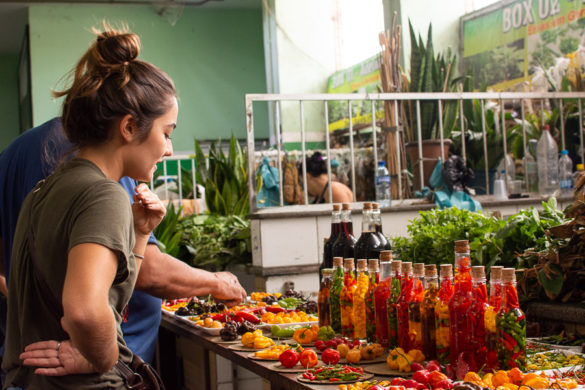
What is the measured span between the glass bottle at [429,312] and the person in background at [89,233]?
29.1 inches

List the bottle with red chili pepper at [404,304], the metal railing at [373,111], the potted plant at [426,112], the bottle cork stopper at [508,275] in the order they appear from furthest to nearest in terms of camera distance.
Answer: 1. the potted plant at [426,112]
2. the metal railing at [373,111]
3. the bottle with red chili pepper at [404,304]
4. the bottle cork stopper at [508,275]

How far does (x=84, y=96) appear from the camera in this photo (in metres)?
1.40

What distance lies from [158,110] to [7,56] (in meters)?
15.6

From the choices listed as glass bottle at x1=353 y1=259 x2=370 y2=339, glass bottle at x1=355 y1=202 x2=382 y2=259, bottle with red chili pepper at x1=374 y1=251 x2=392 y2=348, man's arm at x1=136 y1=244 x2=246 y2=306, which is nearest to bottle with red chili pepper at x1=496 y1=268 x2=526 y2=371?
bottle with red chili pepper at x1=374 y1=251 x2=392 y2=348

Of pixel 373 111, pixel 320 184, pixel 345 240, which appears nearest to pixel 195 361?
pixel 345 240

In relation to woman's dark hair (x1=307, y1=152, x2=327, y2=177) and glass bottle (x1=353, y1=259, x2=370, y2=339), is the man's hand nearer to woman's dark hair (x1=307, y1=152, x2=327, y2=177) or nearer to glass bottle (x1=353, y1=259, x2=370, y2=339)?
glass bottle (x1=353, y1=259, x2=370, y2=339)

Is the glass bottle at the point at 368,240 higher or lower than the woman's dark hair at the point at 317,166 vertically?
lower

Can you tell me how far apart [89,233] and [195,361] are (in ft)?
6.40

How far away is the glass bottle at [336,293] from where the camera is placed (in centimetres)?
208

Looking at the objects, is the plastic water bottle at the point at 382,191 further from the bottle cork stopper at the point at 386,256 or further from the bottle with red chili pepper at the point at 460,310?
the bottle with red chili pepper at the point at 460,310

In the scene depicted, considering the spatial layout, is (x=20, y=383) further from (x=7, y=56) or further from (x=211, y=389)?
(x=7, y=56)

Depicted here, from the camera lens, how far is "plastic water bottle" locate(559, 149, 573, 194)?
5656 mm

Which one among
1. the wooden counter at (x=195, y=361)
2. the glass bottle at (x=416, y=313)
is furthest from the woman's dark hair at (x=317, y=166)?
the glass bottle at (x=416, y=313)

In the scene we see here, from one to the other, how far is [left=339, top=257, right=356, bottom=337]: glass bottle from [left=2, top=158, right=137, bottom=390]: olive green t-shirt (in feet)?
2.49
